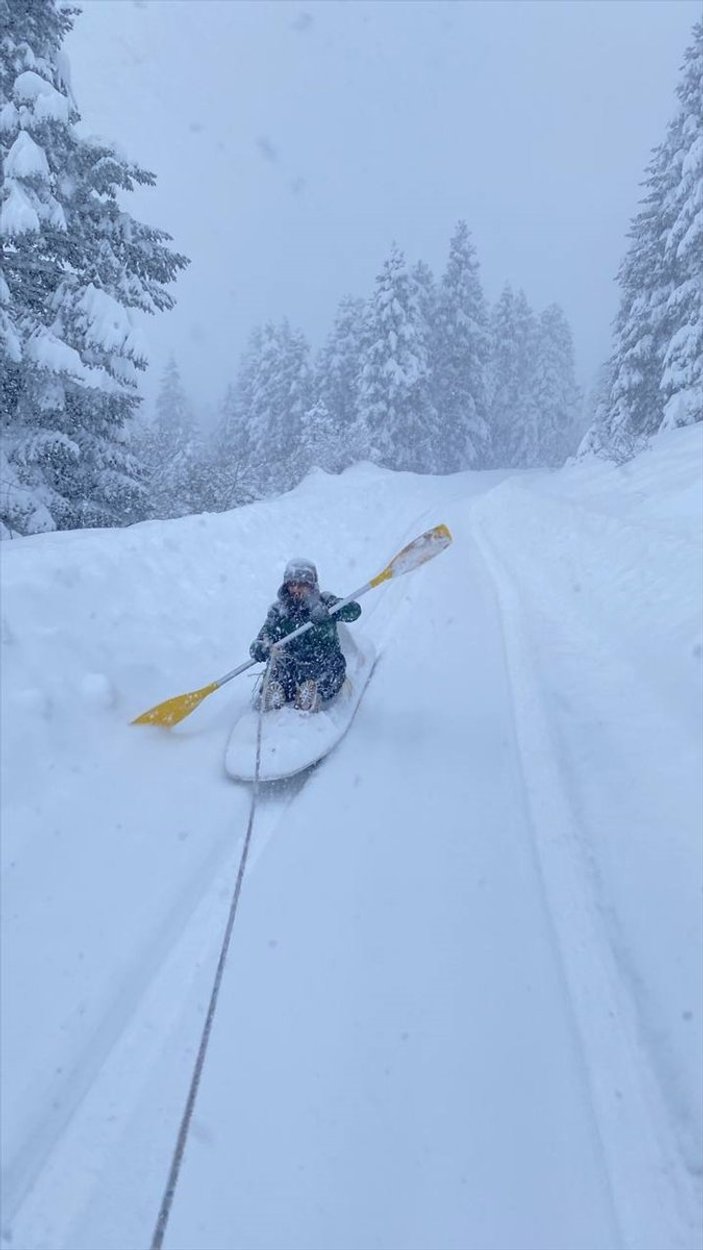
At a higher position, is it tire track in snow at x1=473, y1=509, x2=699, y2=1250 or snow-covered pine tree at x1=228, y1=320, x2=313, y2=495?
snow-covered pine tree at x1=228, y1=320, x2=313, y2=495

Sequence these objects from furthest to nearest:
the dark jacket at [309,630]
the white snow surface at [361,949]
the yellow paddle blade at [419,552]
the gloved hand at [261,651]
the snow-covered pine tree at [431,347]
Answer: the snow-covered pine tree at [431,347], the yellow paddle blade at [419,552], the dark jacket at [309,630], the gloved hand at [261,651], the white snow surface at [361,949]

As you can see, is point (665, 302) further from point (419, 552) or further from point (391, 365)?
point (419, 552)

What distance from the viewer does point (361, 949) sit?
385 cm

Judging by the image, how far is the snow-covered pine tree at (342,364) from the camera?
4462 cm

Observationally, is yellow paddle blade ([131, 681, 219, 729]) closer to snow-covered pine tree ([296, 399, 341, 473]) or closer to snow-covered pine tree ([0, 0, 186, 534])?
snow-covered pine tree ([0, 0, 186, 534])

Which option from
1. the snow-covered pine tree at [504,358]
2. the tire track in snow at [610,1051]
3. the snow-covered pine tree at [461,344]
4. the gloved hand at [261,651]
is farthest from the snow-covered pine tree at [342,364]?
the tire track in snow at [610,1051]

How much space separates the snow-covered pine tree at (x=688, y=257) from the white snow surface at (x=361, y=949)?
55.3ft

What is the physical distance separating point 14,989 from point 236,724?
313cm

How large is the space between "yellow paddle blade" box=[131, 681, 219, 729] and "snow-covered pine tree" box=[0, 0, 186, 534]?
5.94 meters

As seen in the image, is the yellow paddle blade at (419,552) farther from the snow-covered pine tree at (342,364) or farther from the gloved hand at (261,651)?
the snow-covered pine tree at (342,364)

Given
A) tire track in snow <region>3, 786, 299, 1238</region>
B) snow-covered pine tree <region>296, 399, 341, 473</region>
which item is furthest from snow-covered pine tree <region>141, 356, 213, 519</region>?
tire track in snow <region>3, 786, 299, 1238</region>

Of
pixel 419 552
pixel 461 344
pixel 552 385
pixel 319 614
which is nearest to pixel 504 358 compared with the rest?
pixel 552 385

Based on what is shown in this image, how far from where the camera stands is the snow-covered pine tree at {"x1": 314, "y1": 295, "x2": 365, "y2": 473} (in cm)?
4462

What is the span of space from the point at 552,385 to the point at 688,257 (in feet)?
112
